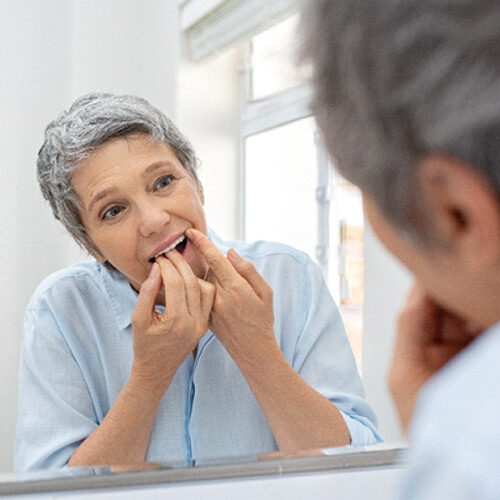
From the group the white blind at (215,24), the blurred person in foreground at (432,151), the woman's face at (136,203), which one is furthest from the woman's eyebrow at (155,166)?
the blurred person in foreground at (432,151)

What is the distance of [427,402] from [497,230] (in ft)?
0.16

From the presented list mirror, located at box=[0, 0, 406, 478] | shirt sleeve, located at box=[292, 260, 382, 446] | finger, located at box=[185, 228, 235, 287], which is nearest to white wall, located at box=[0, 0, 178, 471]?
mirror, located at box=[0, 0, 406, 478]

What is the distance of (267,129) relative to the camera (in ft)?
1.85

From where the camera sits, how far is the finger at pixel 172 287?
492mm

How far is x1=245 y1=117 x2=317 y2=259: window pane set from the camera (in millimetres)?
576

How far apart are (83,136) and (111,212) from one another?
64 millimetres

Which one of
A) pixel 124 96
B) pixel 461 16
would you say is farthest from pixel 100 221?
pixel 461 16

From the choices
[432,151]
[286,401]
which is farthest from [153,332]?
[432,151]

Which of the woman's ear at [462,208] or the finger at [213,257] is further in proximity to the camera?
the finger at [213,257]

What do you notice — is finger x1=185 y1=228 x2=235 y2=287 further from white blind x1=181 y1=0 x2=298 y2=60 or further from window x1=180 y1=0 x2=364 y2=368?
white blind x1=181 y1=0 x2=298 y2=60

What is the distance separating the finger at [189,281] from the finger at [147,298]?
0.02 metres

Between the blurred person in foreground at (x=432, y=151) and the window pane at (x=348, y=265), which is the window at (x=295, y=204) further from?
the blurred person in foreground at (x=432, y=151)

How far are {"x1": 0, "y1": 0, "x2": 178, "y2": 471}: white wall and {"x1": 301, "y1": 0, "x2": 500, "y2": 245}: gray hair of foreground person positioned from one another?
0.36 m

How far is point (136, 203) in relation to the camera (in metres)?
0.49
